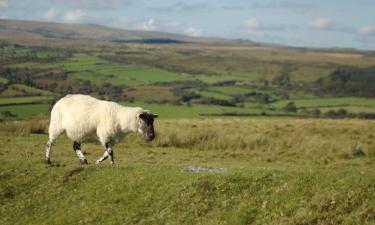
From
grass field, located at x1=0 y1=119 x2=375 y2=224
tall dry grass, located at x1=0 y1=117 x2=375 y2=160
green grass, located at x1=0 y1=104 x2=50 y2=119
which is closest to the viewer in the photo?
grass field, located at x1=0 y1=119 x2=375 y2=224

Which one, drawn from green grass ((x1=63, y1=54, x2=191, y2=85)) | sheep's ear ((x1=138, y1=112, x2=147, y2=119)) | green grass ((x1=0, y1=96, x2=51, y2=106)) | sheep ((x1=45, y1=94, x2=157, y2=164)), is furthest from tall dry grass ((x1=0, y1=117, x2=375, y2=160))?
green grass ((x1=63, y1=54, x2=191, y2=85))

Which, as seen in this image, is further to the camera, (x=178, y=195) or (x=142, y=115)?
(x=142, y=115)

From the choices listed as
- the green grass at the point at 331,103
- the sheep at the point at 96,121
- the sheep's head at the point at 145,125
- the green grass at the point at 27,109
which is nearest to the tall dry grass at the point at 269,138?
the sheep's head at the point at 145,125

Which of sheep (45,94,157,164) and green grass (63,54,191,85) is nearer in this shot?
sheep (45,94,157,164)

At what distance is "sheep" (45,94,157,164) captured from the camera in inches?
787

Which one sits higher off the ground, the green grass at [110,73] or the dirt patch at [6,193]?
the dirt patch at [6,193]

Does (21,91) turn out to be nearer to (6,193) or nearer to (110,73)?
(110,73)

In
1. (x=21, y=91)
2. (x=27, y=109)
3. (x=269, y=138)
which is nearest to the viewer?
(x=269, y=138)

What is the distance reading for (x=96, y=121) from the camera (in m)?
20.1

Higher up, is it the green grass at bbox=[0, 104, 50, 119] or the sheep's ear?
the sheep's ear

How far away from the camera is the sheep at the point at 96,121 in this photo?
65.6ft

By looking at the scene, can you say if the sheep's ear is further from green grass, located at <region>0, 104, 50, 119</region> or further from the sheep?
green grass, located at <region>0, 104, 50, 119</region>

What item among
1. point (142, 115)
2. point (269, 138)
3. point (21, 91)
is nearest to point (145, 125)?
point (142, 115)

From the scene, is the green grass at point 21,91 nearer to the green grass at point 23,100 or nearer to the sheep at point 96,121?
the green grass at point 23,100
